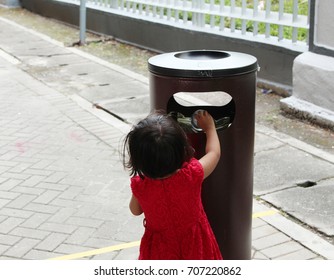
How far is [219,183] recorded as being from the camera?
2924 millimetres

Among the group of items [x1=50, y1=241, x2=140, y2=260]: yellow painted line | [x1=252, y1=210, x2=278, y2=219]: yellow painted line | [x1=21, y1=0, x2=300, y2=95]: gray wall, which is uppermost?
[x1=21, y1=0, x2=300, y2=95]: gray wall

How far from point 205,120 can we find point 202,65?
0.28 meters

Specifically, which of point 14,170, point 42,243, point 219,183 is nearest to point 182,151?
point 219,183

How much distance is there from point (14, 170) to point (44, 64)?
4.56 metres

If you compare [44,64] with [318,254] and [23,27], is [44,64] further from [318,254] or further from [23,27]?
[318,254]

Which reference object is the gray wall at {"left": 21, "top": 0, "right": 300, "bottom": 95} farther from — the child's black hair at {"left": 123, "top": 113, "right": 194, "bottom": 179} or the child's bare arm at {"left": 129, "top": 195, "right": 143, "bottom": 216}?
the child's black hair at {"left": 123, "top": 113, "right": 194, "bottom": 179}

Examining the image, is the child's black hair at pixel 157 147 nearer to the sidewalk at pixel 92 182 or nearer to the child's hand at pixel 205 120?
the child's hand at pixel 205 120

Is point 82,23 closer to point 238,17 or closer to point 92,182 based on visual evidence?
point 238,17

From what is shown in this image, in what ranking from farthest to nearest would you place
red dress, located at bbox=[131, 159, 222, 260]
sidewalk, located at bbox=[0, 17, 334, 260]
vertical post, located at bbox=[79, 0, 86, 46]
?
1. vertical post, located at bbox=[79, 0, 86, 46]
2. sidewalk, located at bbox=[0, 17, 334, 260]
3. red dress, located at bbox=[131, 159, 222, 260]

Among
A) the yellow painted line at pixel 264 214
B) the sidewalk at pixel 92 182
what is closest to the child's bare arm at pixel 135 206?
the sidewalk at pixel 92 182

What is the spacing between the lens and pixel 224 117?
2.91 meters

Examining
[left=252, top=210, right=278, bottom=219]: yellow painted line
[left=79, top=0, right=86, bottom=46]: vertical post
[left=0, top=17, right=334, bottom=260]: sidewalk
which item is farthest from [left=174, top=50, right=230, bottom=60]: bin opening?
[left=79, top=0, right=86, bottom=46]: vertical post

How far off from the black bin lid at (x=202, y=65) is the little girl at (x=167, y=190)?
38 cm

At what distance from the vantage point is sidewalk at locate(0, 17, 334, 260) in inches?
145
